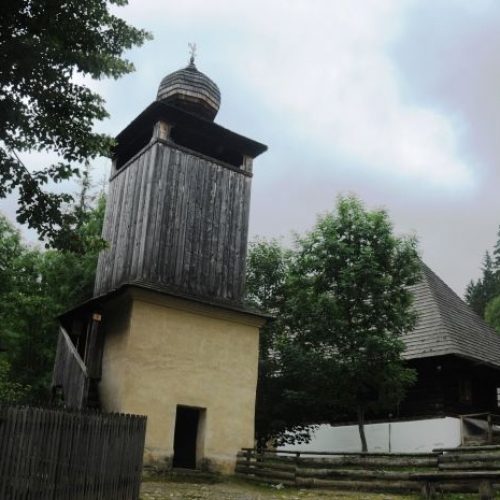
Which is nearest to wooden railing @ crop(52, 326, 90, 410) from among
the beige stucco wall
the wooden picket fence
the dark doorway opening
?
the beige stucco wall

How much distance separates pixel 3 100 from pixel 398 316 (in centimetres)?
1177

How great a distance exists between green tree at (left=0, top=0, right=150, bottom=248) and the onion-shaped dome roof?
25.1ft

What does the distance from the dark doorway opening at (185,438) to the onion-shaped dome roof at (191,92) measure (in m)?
8.74

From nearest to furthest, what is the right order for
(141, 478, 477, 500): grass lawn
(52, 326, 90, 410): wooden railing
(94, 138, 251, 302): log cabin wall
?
(141, 478, 477, 500): grass lawn → (52, 326, 90, 410): wooden railing → (94, 138, 251, 302): log cabin wall

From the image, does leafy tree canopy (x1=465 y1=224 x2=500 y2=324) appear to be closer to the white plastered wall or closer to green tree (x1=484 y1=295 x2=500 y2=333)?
green tree (x1=484 y1=295 x2=500 y2=333)

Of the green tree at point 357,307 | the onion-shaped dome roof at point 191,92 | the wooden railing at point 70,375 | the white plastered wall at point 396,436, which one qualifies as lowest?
the white plastered wall at point 396,436

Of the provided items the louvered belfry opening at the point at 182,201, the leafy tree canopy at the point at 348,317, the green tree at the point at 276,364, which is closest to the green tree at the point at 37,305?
the louvered belfry opening at the point at 182,201

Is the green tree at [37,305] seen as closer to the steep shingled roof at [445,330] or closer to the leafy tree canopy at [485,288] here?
the steep shingled roof at [445,330]

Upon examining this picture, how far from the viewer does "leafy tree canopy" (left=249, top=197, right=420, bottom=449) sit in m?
17.3

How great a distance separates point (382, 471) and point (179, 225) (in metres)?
8.03

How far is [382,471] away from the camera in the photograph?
40.0 feet

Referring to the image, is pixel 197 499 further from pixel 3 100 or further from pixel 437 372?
pixel 437 372

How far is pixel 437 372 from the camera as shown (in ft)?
65.5

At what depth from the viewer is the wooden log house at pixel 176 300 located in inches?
593
